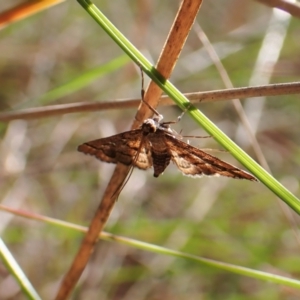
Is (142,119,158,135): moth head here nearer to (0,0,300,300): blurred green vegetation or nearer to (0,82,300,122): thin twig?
(0,82,300,122): thin twig

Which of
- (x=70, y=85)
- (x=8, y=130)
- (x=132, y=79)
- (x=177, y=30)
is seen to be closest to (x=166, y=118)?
(x=132, y=79)

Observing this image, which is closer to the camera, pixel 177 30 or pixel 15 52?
pixel 177 30

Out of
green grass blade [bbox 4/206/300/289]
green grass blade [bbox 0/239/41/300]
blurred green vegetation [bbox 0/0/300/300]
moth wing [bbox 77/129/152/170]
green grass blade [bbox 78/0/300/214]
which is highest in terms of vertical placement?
blurred green vegetation [bbox 0/0/300/300]

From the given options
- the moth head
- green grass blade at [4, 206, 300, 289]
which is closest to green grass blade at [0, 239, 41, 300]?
green grass blade at [4, 206, 300, 289]

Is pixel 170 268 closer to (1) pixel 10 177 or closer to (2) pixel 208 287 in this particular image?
(2) pixel 208 287

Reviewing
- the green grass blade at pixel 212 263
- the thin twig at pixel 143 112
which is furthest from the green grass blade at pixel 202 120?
the green grass blade at pixel 212 263

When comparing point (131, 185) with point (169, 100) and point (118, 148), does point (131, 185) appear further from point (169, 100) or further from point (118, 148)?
point (169, 100)

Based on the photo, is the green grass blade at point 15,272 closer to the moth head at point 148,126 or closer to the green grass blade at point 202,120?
the moth head at point 148,126

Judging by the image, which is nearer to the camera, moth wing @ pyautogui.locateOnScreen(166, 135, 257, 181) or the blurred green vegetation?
moth wing @ pyautogui.locateOnScreen(166, 135, 257, 181)
